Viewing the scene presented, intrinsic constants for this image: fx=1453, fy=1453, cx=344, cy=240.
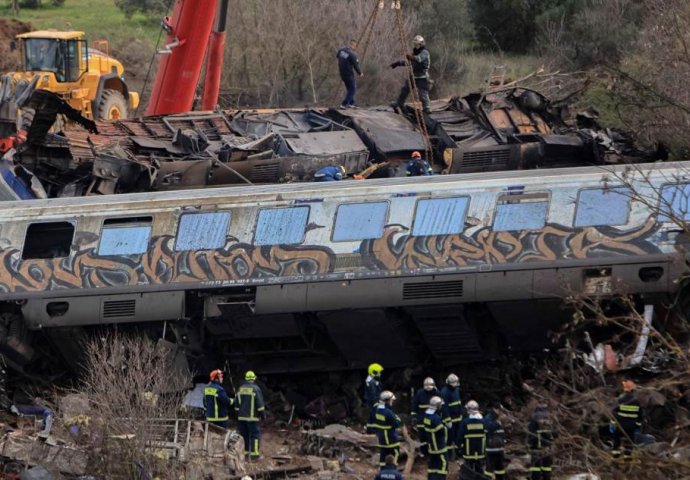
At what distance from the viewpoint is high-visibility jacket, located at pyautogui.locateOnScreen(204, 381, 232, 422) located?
1834 cm

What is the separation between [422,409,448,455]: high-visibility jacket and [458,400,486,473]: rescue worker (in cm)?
24

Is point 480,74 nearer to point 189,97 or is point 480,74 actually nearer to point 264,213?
point 189,97

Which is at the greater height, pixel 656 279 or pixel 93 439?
pixel 656 279

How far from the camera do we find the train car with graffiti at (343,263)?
18.6 m

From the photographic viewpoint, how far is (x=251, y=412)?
1791cm

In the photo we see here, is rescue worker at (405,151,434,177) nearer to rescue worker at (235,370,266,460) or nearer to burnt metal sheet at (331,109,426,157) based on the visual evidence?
burnt metal sheet at (331,109,426,157)

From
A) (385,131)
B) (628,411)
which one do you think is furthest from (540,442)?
(385,131)

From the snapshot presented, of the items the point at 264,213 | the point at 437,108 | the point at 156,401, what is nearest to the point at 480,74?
the point at 437,108

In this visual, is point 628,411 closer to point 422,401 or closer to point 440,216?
point 422,401

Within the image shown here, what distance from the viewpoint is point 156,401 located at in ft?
55.9

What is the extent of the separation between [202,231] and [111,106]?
15475 mm

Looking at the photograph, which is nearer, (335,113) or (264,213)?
(264,213)

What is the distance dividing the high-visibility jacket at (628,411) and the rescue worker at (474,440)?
1540mm

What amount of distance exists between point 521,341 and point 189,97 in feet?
32.7
